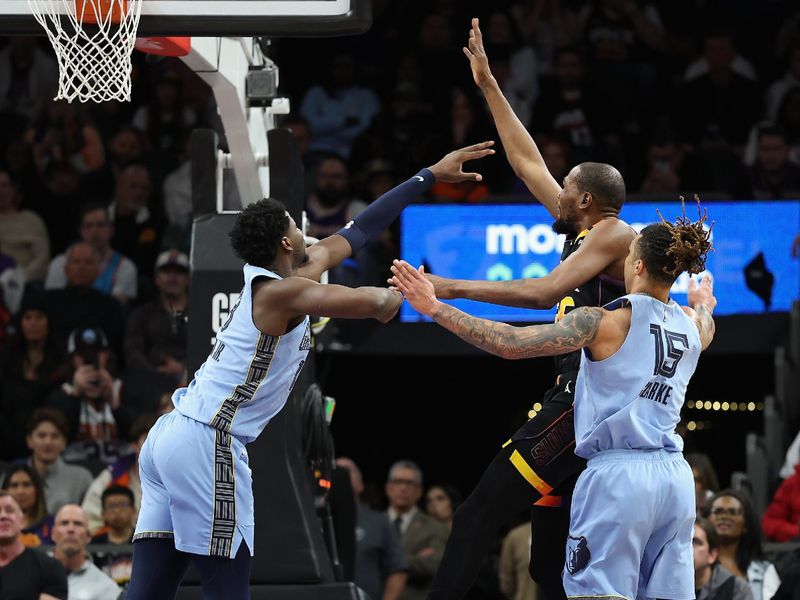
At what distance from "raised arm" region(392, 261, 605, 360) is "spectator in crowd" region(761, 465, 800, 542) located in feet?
15.7

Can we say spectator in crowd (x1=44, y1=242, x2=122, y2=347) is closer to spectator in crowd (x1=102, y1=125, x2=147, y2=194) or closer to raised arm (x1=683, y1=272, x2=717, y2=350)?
spectator in crowd (x1=102, y1=125, x2=147, y2=194)

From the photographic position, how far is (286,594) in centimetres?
725

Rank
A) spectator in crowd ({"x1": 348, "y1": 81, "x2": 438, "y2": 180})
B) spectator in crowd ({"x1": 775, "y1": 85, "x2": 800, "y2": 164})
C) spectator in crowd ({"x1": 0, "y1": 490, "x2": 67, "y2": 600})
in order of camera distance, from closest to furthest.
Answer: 1. spectator in crowd ({"x1": 0, "y1": 490, "x2": 67, "y2": 600})
2. spectator in crowd ({"x1": 348, "y1": 81, "x2": 438, "y2": 180})
3. spectator in crowd ({"x1": 775, "y1": 85, "x2": 800, "y2": 164})

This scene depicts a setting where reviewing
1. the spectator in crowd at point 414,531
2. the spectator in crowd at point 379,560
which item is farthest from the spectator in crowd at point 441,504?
the spectator in crowd at point 379,560

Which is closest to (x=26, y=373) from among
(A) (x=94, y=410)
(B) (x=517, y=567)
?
(A) (x=94, y=410)

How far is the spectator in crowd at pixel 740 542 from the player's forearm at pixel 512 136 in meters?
2.67

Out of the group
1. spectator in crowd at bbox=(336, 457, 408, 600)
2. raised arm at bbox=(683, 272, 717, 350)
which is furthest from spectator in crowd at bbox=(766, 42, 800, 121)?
raised arm at bbox=(683, 272, 717, 350)

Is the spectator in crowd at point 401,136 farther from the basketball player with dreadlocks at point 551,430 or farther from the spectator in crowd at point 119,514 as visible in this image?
the basketball player with dreadlocks at point 551,430

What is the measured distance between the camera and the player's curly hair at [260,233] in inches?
241

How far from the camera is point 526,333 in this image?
5832 millimetres

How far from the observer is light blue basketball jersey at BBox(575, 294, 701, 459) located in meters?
5.95

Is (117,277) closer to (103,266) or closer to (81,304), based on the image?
(103,266)

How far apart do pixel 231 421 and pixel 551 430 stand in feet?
4.41

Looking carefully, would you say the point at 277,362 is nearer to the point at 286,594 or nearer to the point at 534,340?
the point at 534,340
